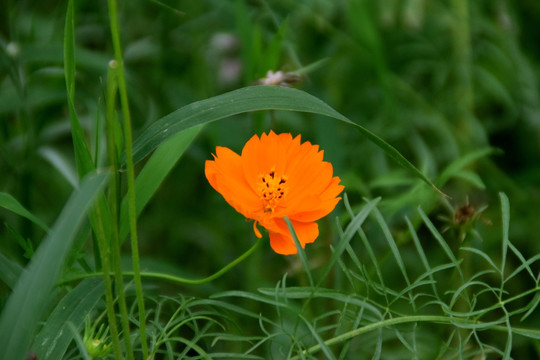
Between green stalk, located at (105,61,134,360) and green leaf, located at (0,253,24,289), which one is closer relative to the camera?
green stalk, located at (105,61,134,360)

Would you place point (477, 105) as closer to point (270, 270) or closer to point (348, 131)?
point (348, 131)

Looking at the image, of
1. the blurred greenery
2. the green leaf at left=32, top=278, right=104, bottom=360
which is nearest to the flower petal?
the green leaf at left=32, top=278, right=104, bottom=360

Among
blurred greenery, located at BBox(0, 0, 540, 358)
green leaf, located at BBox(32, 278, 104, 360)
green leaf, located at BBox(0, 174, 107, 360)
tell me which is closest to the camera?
green leaf, located at BBox(0, 174, 107, 360)

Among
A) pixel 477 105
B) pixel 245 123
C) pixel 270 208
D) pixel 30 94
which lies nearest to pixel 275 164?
pixel 270 208

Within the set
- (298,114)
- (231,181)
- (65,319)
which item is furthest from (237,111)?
(298,114)

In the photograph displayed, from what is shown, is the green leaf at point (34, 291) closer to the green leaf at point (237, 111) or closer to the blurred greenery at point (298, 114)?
the green leaf at point (237, 111)

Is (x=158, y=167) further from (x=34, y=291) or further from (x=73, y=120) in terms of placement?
(x=34, y=291)

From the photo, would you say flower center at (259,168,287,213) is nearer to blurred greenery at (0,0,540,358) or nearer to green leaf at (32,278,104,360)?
green leaf at (32,278,104,360)
